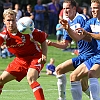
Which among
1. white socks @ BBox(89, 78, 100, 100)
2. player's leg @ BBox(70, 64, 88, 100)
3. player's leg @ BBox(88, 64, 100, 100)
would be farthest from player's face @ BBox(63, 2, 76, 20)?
white socks @ BBox(89, 78, 100, 100)

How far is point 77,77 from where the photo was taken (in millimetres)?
8875

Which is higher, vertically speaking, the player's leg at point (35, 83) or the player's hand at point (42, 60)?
the player's hand at point (42, 60)

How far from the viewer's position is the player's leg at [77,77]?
8.84m

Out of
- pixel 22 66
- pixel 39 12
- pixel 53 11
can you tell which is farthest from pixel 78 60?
pixel 53 11

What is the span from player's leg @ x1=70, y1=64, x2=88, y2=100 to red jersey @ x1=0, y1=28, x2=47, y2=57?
Result: 87 cm

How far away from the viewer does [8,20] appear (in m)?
9.20

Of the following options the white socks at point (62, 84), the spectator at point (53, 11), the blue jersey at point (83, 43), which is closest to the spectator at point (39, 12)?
the spectator at point (53, 11)

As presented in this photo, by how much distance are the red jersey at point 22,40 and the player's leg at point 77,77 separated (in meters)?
0.87

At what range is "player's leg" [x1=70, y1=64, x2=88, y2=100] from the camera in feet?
29.0

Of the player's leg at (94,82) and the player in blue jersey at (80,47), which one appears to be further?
the player in blue jersey at (80,47)

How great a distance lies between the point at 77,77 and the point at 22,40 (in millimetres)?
1229

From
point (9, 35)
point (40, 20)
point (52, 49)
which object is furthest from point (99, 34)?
point (40, 20)

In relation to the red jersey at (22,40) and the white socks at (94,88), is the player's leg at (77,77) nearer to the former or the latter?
the white socks at (94,88)

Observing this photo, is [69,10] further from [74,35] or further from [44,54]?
[74,35]
